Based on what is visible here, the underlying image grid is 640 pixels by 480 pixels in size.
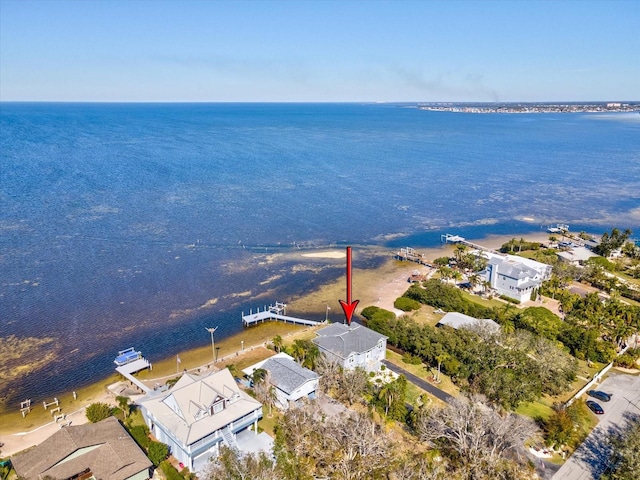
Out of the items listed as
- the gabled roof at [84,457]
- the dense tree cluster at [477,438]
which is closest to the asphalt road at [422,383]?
the dense tree cluster at [477,438]

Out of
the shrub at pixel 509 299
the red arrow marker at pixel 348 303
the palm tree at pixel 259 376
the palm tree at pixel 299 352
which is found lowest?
the shrub at pixel 509 299

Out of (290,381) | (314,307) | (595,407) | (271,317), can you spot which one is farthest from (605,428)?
(271,317)

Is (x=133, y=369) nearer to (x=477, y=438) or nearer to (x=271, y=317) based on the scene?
(x=271, y=317)

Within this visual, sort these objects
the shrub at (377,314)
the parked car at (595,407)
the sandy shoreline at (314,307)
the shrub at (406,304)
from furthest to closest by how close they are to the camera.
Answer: the shrub at (406,304)
the shrub at (377,314)
the parked car at (595,407)
the sandy shoreline at (314,307)

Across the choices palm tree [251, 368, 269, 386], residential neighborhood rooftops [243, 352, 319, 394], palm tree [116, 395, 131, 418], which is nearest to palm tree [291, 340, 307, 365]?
residential neighborhood rooftops [243, 352, 319, 394]

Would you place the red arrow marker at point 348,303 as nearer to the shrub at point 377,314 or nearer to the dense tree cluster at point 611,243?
the shrub at point 377,314

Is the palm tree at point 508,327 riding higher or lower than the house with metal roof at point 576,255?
higher

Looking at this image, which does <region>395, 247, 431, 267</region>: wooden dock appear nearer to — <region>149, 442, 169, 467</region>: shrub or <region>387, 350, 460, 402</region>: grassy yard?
<region>387, 350, 460, 402</region>: grassy yard
